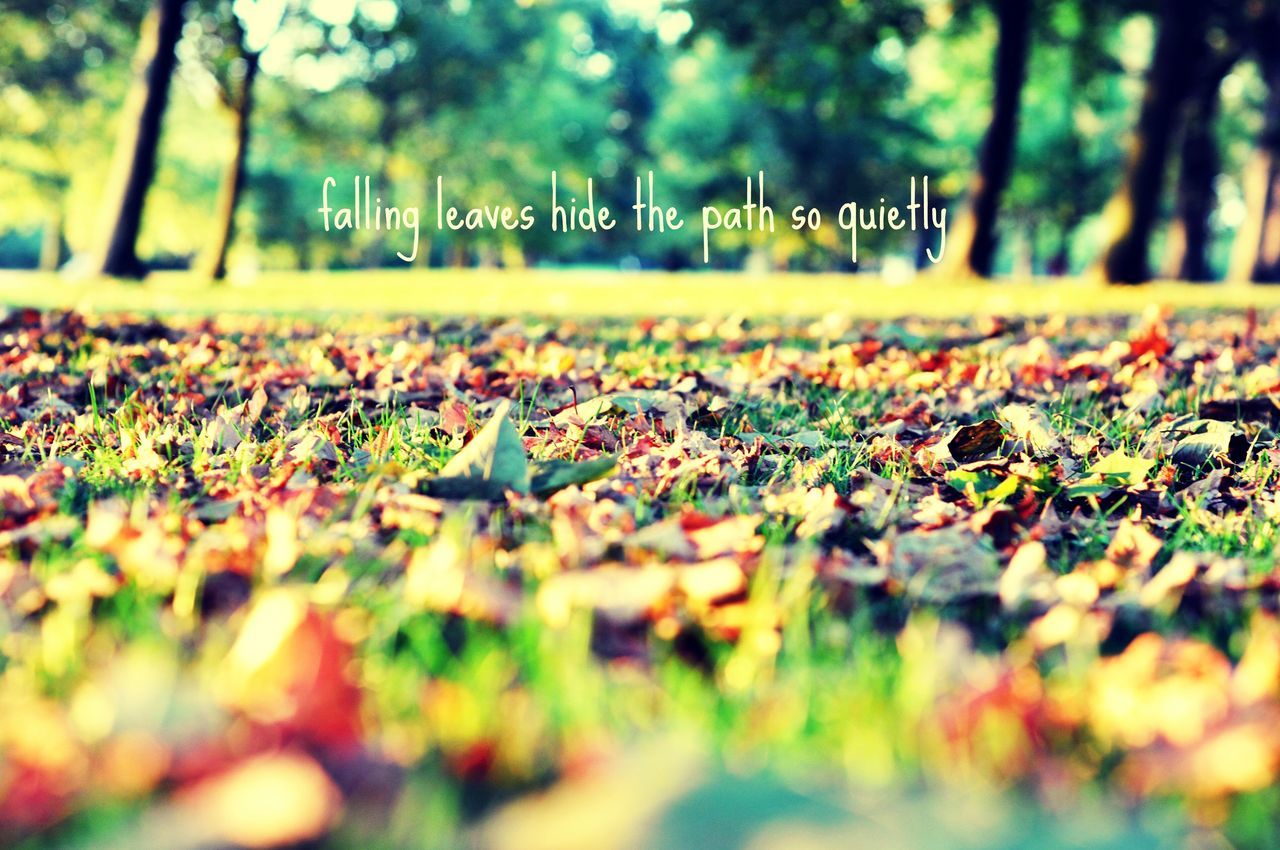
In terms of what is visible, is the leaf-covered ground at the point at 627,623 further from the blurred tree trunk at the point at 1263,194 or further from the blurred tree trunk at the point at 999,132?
the blurred tree trunk at the point at 1263,194

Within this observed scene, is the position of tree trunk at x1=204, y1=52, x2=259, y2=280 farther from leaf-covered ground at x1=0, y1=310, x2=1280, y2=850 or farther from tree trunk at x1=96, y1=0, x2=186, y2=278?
leaf-covered ground at x1=0, y1=310, x2=1280, y2=850

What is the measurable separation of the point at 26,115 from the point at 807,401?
27.3m

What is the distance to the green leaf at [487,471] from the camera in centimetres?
197

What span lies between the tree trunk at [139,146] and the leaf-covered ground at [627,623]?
10.9m

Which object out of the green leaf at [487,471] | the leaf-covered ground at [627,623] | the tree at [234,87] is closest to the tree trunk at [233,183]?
the tree at [234,87]

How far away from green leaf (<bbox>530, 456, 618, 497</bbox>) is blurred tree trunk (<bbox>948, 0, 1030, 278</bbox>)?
1257 cm

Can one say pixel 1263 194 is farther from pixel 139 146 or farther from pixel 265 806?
pixel 265 806

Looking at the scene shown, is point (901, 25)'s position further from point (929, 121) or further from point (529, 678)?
point (929, 121)

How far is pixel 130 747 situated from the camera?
0.89 m

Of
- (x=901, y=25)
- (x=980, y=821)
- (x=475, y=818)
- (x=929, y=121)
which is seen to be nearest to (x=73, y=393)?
(x=475, y=818)

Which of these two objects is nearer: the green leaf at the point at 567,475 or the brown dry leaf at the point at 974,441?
the green leaf at the point at 567,475

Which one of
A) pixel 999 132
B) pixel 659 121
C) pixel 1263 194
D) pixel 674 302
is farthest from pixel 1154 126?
pixel 659 121

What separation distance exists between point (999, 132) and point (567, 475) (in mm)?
13558

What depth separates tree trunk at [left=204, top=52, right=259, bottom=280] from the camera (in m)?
16.4
